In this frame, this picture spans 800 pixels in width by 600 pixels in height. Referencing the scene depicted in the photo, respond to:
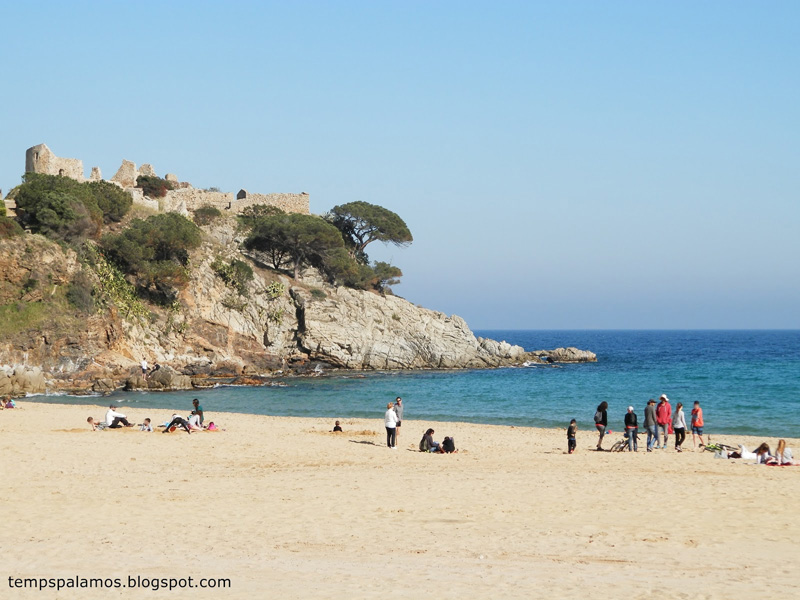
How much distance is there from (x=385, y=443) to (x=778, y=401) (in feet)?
82.1

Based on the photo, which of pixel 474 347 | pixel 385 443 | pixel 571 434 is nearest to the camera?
pixel 571 434

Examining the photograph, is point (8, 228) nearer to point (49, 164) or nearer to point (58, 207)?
point (58, 207)

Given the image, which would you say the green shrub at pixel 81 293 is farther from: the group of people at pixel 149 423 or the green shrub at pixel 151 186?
the green shrub at pixel 151 186

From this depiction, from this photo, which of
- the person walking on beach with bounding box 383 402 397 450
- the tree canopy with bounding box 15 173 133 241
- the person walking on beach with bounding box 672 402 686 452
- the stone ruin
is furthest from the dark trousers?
the stone ruin

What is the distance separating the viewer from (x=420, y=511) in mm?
12023

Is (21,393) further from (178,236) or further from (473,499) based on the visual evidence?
(473,499)

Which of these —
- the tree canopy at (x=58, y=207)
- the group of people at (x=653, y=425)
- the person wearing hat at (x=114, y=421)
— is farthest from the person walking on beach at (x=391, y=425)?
the tree canopy at (x=58, y=207)

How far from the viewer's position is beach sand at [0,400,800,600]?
8.22 meters

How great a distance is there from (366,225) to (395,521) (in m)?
61.4


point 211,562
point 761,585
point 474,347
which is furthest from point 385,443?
point 474,347

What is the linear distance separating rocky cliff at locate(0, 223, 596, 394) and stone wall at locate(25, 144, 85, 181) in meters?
11.6

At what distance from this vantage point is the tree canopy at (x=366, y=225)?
2785 inches

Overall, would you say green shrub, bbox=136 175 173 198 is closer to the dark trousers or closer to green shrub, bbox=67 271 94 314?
green shrub, bbox=67 271 94 314

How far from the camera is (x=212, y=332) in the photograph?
2020 inches
